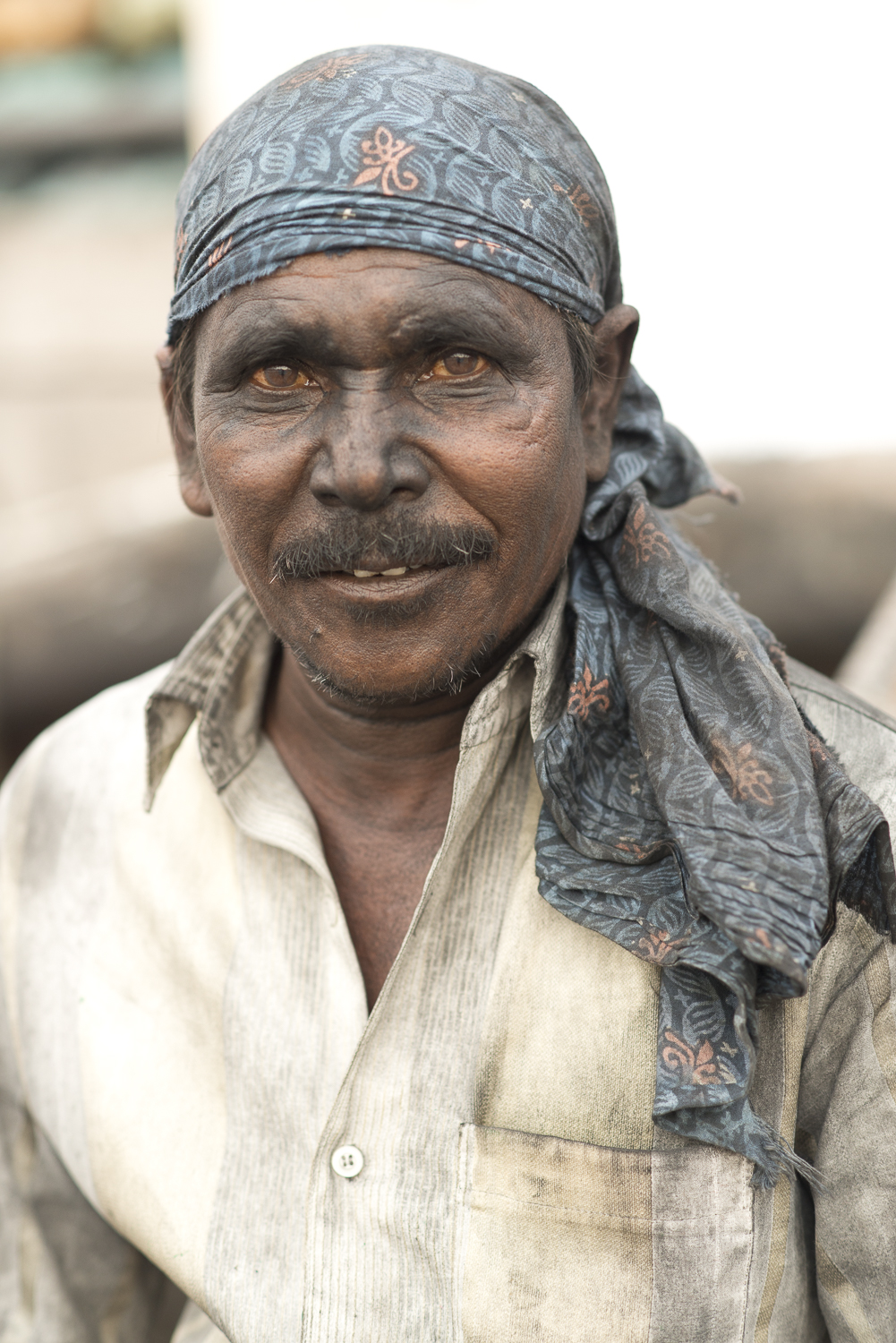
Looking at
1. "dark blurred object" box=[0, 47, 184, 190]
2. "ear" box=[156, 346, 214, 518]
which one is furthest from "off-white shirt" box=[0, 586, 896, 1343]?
"dark blurred object" box=[0, 47, 184, 190]

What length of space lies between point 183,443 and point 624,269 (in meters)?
4.80

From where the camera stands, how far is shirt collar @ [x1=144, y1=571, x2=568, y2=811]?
6.10ft

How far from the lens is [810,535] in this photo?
4219mm

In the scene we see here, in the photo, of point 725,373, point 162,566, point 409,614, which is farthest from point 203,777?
point 725,373

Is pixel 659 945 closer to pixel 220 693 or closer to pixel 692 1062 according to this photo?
pixel 692 1062

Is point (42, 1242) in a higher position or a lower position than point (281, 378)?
lower

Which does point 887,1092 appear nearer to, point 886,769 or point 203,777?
point 886,769

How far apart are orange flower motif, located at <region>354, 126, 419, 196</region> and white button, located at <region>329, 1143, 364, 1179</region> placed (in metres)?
1.20

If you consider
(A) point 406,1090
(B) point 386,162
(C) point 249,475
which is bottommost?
(A) point 406,1090

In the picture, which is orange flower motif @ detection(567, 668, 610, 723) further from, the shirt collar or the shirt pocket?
the shirt pocket

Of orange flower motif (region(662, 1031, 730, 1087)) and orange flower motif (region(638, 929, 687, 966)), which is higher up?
orange flower motif (region(638, 929, 687, 966))

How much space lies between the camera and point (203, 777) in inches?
76.4

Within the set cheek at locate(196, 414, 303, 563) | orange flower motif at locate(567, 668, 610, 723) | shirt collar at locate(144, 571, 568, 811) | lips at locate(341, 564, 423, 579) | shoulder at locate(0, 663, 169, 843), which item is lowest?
shoulder at locate(0, 663, 169, 843)

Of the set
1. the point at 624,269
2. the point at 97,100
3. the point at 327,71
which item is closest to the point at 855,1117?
the point at 327,71
